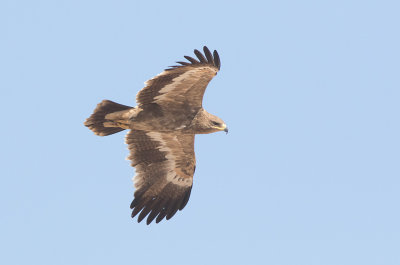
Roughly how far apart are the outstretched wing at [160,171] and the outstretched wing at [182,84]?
1.15 metres

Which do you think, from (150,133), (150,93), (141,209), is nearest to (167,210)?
(141,209)

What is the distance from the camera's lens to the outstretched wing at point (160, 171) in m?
14.8

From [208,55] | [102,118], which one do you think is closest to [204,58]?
[208,55]

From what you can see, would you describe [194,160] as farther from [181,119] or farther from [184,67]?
[184,67]

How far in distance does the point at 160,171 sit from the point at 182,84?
96.5 inches

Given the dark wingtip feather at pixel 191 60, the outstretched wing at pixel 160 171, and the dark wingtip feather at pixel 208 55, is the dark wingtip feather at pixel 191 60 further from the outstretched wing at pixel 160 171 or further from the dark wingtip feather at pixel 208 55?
the outstretched wing at pixel 160 171

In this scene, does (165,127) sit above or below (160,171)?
above

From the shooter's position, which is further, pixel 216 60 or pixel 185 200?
pixel 185 200

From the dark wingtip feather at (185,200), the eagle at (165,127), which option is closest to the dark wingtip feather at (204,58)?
the eagle at (165,127)

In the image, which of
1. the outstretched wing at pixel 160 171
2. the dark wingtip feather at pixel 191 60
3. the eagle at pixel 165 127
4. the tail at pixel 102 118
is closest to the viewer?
the dark wingtip feather at pixel 191 60

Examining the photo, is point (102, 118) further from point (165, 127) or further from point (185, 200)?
point (185, 200)

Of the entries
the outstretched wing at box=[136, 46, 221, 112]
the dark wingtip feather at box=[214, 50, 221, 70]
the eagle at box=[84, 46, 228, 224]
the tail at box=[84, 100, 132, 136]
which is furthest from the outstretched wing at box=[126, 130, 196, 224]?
the dark wingtip feather at box=[214, 50, 221, 70]

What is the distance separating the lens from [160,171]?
1508cm

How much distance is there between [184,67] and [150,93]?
3.20 ft
